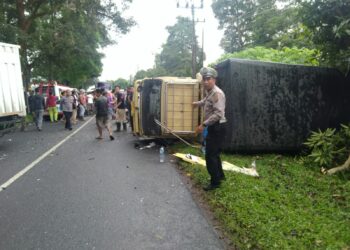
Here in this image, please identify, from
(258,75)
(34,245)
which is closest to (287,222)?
(34,245)

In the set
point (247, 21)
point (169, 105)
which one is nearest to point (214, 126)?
point (169, 105)

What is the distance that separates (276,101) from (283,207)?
13.4 ft

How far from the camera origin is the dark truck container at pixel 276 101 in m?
8.48

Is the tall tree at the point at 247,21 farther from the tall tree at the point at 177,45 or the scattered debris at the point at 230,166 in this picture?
the scattered debris at the point at 230,166

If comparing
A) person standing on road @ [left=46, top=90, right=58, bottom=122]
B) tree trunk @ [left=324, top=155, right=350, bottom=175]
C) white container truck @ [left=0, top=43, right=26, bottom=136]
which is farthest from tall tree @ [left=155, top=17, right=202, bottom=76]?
tree trunk @ [left=324, top=155, right=350, bottom=175]

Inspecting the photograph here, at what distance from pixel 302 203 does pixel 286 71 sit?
4.19 metres

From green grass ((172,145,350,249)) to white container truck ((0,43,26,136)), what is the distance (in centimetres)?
677

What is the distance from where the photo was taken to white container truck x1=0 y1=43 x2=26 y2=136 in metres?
11.1

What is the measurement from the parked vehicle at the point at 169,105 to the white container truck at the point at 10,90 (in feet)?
13.9

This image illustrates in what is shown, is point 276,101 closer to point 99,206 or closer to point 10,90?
point 99,206

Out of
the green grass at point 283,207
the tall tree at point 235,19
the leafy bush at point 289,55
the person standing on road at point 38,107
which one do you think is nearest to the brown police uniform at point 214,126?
the green grass at point 283,207

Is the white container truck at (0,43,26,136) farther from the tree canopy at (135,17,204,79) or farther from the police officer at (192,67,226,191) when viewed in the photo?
the tree canopy at (135,17,204,79)

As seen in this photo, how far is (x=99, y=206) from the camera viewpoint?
5.41m

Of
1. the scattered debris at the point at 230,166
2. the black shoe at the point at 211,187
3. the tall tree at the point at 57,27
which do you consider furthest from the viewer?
the tall tree at the point at 57,27
